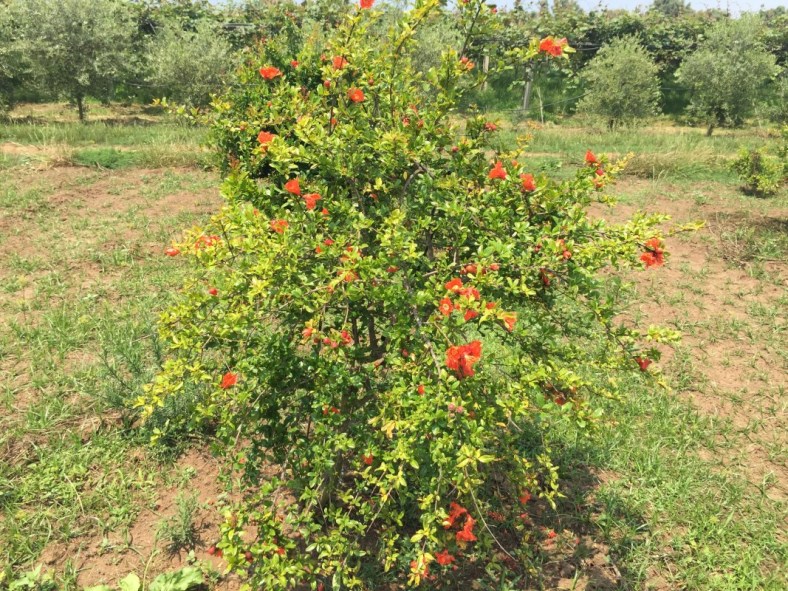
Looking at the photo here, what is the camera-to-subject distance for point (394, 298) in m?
1.80

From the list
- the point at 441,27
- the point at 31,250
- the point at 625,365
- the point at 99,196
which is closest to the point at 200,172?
the point at 99,196

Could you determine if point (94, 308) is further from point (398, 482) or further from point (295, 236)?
point (398, 482)

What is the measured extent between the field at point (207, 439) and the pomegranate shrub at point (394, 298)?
1.31 ft

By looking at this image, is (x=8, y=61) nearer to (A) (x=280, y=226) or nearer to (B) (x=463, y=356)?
(A) (x=280, y=226)

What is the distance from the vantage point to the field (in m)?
2.50

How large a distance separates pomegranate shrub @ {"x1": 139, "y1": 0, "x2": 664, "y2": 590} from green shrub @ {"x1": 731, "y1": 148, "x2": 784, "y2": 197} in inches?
300

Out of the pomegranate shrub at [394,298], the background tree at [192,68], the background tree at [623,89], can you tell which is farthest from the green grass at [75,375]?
A: the background tree at [623,89]

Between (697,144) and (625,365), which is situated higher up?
(697,144)

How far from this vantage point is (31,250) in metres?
5.52

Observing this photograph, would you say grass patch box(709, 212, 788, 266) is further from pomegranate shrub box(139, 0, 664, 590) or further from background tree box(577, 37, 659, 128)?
background tree box(577, 37, 659, 128)

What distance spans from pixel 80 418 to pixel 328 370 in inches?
83.2

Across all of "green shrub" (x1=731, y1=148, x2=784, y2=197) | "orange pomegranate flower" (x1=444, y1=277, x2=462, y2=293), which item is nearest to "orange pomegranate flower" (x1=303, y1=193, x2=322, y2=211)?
"orange pomegranate flower" (x1=444, y1=277, x2=462, y2=293)

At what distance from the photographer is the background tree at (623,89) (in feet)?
43.7

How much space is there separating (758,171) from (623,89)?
6005 mm
